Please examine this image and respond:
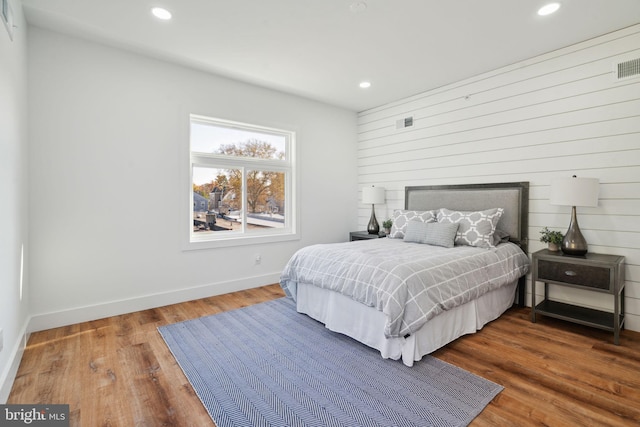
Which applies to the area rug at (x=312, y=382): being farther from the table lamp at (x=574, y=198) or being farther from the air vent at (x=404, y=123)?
the air vent at (x=404, y=123)

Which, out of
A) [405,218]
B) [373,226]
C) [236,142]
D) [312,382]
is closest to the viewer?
[312,382]

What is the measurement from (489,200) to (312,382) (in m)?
2.84


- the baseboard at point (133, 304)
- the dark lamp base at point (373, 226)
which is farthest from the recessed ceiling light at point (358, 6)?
the baseboard at point (133, 304)

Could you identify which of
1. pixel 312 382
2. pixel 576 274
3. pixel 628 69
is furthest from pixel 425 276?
pixel 628 69

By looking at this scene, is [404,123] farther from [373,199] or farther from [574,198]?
[574,198]

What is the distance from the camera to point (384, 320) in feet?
7.70

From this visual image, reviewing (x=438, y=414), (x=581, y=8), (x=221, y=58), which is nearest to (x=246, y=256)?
(x=221, y=58)

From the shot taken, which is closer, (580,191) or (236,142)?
(580,191)

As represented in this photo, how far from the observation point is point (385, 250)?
118 inches

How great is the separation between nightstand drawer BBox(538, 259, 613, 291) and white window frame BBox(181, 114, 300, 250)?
295 cm

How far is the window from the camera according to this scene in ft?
12.6

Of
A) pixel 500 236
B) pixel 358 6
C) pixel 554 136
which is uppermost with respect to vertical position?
pixel 358 6

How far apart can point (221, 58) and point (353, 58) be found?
54.7 inches

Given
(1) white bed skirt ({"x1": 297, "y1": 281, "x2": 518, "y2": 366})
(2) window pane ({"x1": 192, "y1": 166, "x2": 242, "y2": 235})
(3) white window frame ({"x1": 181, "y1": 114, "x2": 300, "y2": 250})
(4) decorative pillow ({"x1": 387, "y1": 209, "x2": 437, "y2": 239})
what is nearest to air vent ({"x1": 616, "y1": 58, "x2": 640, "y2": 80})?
(4) decorative pillow ({"x1": 387, "y1": 209, "x2": 437, "y2": 239})
